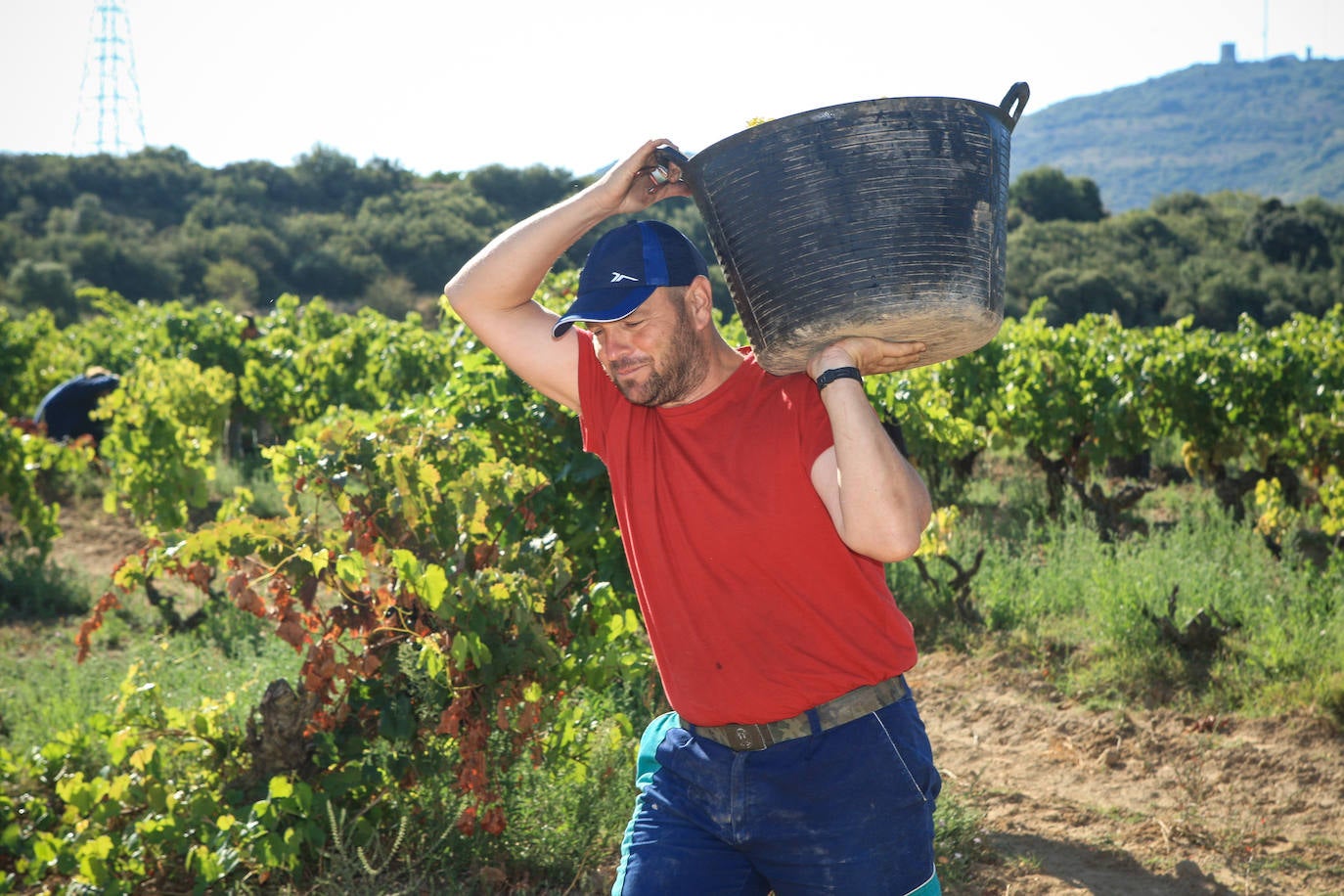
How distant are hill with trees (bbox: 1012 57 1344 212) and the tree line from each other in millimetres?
62087

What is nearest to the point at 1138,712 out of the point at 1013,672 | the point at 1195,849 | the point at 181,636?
the point at 1013,672

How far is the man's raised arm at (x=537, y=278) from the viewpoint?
2.29m

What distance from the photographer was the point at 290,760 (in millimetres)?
3100

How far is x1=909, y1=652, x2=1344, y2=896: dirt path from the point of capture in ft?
11.6

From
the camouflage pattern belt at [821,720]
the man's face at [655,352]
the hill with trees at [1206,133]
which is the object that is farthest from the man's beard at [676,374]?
the hill with trees at [1206,133]

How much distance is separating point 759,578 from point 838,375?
371 millimetres

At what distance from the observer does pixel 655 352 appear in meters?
2.10

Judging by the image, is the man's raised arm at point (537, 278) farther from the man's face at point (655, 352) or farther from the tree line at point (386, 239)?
the tree line at point (386, 239)

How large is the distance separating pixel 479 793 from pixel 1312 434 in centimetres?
616

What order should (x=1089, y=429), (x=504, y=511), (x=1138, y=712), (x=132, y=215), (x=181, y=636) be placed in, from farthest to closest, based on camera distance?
(x=132, y=215) < (x=1089, y=429) < (x=181, y=636) < (x=1138, y=712) < (x=504, y=511)

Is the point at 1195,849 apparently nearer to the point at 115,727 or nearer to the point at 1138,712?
the point at 1138,712

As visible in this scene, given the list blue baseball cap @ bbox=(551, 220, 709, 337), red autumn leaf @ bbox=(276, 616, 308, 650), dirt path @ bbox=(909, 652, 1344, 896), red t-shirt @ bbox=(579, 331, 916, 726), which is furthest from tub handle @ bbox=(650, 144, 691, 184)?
dirt path @ bbox=(909, 652, 1344, 896)

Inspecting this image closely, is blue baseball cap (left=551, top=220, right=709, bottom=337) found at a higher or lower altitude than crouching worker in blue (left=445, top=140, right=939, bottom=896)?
higher

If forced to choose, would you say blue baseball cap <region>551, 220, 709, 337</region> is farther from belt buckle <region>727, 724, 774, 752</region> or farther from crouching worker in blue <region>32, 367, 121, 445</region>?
crouching worker in blue <region>32, 367, 121, 445</region>
